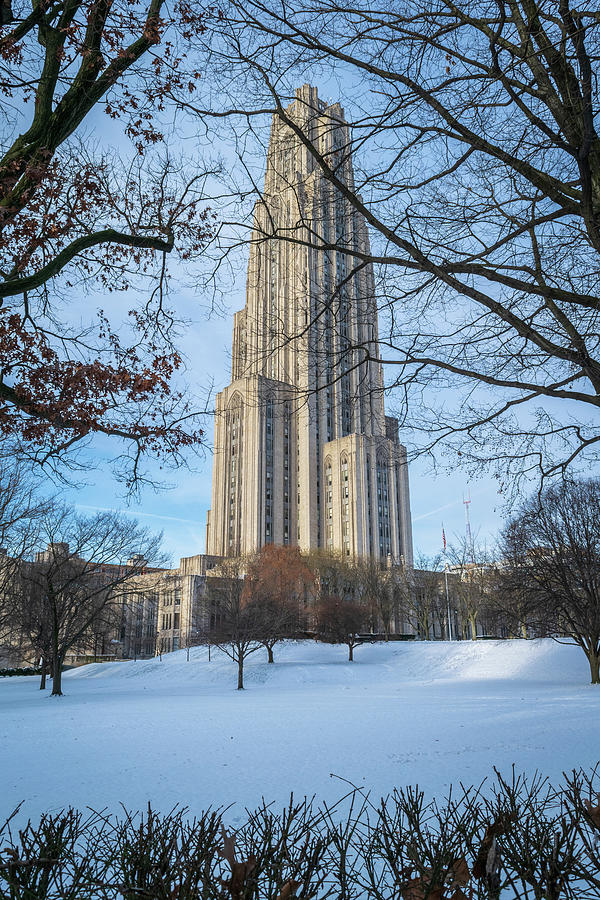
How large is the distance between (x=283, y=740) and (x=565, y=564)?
19.6 m

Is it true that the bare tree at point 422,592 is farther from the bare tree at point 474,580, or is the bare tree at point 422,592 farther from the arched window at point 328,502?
the arched window at point 328,502

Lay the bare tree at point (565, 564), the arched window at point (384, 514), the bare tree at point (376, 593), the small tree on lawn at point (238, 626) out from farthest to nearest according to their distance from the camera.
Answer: the arched window at point (384, 514), the bare tree at point (376, 593), the small tree on lawn at point (238, 626), the bare tree at point (565, 564)

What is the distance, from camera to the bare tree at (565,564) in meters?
27.6

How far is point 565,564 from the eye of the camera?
28891 mm

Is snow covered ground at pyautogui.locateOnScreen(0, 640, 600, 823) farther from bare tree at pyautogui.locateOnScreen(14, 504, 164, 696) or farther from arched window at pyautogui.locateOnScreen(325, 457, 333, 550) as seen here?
A: arched window at pyautogui.locateOnScreen(325, 457, 333, 550)

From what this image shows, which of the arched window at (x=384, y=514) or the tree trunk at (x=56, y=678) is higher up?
the arched window at (x=384, y=514)

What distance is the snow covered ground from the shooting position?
30.4 feet

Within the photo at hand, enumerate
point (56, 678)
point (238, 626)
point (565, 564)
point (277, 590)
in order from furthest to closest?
point (277, 590), point (238, 626), point (56, 678), point (565, 564)

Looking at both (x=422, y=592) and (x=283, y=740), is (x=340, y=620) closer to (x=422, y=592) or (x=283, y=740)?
(x=422, y=592)

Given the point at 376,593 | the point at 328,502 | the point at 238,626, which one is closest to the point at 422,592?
the point at 376,593

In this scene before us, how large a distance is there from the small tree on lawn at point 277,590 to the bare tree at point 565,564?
619 inches

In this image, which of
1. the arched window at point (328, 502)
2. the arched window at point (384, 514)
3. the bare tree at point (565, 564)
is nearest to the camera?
the bare tree at point (565, 564)

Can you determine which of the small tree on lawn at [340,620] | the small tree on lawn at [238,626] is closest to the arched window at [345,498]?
the small tree on lawn at [340,620]

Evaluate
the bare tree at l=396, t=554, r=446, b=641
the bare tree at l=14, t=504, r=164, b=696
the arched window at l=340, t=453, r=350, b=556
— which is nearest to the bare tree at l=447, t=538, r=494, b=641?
the bare tree at l=396, t=554, r=446, b=641
